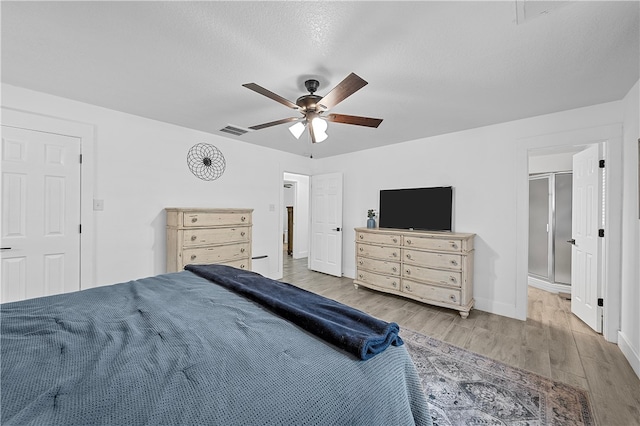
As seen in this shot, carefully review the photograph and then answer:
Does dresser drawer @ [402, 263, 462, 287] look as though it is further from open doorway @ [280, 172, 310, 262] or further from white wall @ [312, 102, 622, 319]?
open doorway @ [280, 172, 310, 262]

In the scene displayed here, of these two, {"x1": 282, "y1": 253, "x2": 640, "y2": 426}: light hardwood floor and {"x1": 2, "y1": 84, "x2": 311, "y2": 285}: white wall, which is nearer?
{"x1": 282, "y1": 253, "x2": 640, "y2": 426}: light hardwood floor

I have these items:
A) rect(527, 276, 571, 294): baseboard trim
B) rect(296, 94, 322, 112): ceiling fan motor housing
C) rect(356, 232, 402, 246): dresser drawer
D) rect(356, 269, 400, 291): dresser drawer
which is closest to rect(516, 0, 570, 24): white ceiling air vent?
rect(296, 94, 322, 112): ceiling fan motor housing

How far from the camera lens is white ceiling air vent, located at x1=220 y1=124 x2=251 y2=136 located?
11.5 ft

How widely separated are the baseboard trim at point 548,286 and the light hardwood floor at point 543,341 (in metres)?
0.16

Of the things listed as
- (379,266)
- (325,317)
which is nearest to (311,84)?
(325,317)

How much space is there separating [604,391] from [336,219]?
149 inches

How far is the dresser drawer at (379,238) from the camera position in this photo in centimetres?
375

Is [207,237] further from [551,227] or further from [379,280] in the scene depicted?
[551,227]

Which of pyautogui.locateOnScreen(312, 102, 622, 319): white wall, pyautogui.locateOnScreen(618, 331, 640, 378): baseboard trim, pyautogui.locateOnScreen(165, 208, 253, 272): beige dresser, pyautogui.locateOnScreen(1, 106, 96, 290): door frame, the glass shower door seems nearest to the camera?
pyautogui.locateOnScreen(618, 331, 640, 378): baseboard trim

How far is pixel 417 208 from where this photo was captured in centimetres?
394

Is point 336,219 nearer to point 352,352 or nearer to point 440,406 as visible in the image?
point 440,406

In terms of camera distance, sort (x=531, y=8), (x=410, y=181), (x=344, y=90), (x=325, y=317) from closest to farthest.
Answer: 1. (x=325, y=317)
2. (x=531, y=8)
3. (x=344, y=90)
4. (x=410, y=181)

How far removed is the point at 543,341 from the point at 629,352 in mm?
563

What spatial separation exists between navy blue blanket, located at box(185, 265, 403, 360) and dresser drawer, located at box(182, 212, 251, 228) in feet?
5.28
